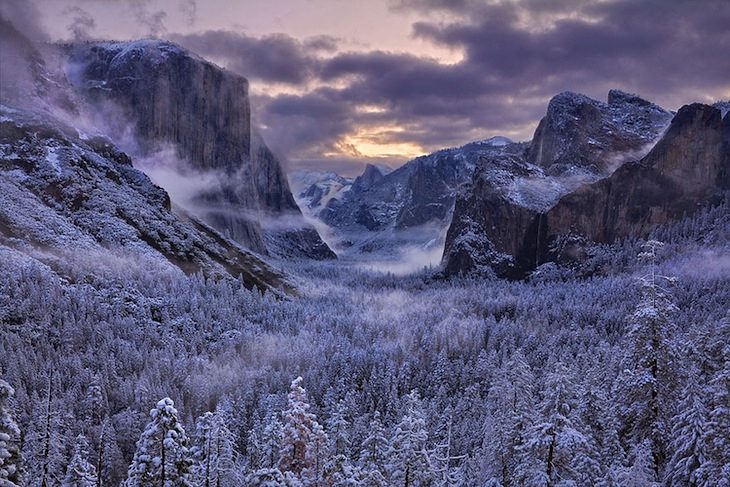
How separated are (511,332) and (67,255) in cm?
14313

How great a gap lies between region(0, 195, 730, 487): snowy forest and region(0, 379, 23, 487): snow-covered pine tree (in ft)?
0.26

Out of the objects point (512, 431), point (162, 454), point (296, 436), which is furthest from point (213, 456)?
point (512, 431)

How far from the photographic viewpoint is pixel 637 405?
2752 centimetres

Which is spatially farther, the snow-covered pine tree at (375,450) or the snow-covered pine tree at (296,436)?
the snow-covered pine tree at (375,450)

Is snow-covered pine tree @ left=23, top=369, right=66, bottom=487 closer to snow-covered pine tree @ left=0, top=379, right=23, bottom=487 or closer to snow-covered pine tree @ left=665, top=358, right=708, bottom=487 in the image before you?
snow-covered pine tree @ left=0, top=379, right=23, bottom=487

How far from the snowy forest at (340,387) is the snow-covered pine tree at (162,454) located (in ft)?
0.24

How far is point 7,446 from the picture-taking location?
714 inches

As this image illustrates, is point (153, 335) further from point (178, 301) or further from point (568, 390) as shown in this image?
point (568, 390)

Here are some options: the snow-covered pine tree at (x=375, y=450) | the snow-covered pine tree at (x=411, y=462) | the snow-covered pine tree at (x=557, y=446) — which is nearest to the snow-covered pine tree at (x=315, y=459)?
the snow-covered pine tree at (x=411, y=462)

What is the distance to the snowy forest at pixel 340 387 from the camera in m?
23.9

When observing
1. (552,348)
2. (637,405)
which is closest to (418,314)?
(552,348)

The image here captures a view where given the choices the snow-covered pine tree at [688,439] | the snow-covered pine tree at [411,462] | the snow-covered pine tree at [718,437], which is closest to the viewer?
the snow-covered pine tree at [718,437]

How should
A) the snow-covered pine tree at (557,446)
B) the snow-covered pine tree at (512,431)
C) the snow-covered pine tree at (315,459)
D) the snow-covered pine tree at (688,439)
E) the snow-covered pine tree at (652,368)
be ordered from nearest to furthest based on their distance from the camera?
1. the snow-covered pine tree at (557,446)
2. the snow-covered pine tree at (688,439)
3. the snow-covered pine tree at (315,459)
4. the snow-covered pine tree at (652,368)
5. the snow-covered pine tree at (512,431)

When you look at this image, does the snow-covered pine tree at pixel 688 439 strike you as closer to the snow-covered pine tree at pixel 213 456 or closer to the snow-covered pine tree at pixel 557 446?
the snow-covered pine tree at pixel 557 446
